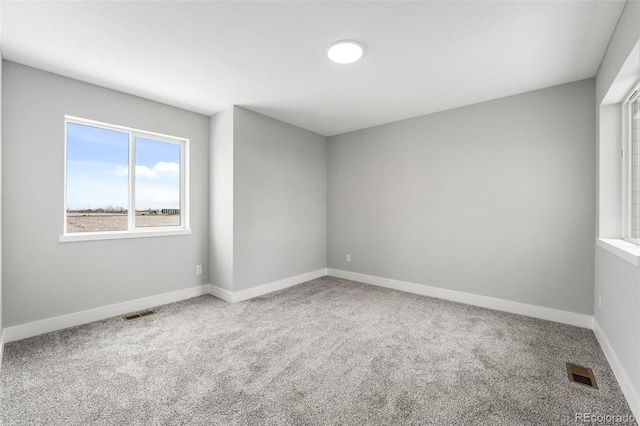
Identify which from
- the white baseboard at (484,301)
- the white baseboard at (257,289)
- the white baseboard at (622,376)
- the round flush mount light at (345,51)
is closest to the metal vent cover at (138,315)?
the white baseboard at (257,289)

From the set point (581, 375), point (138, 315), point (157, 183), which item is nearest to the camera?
point (581, 375)

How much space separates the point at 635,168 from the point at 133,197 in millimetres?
4812

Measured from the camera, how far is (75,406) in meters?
1.70

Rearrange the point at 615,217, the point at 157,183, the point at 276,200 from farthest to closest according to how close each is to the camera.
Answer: the point at 276,200, the point at 157,183, the point at 615,217

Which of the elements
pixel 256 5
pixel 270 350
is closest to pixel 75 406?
pixel 270 350

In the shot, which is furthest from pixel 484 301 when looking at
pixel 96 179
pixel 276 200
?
pixel 96 179

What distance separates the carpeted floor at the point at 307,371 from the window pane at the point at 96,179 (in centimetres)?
109

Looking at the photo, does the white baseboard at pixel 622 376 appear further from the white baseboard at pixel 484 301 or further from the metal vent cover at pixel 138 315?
the metal vent cover at pixel 138 315

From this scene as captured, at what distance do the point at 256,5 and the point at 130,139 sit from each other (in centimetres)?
242

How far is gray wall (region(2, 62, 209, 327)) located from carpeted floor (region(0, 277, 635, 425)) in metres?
0.34

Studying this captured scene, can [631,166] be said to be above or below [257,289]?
above

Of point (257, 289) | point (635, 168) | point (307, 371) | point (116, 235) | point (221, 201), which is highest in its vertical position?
point (635, 168)

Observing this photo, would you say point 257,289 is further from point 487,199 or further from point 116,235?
point 487,199

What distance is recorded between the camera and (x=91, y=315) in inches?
116
